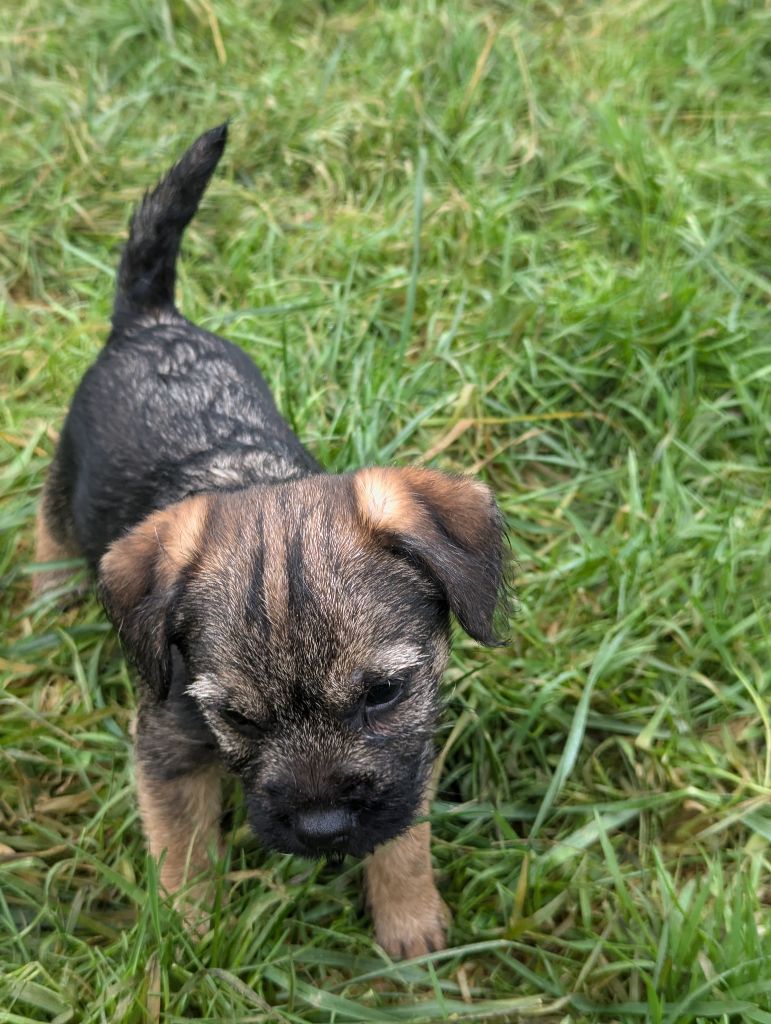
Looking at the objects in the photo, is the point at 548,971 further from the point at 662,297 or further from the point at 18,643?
the point at 662,297

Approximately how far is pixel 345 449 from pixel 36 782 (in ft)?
5.18

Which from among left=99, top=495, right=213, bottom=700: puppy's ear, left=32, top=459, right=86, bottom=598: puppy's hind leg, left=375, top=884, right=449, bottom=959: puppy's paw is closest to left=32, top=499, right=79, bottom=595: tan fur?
left=32, top=459, right=86, bottom=598: puppy's hind leg

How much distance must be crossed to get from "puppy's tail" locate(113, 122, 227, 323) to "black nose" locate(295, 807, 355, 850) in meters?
1.94

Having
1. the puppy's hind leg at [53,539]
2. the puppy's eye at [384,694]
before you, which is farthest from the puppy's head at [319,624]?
the puppy's hind leg at [53,539]

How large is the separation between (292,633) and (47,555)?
1.83 meters

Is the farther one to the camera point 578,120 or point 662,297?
point 578,120

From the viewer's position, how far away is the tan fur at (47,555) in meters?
3.58

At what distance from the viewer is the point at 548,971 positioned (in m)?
2.66

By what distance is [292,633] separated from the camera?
2.11m

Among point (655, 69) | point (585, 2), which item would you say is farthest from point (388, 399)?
point (585, 2)

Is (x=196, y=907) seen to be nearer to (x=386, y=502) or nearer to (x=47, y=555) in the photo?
(x=386, y=502)

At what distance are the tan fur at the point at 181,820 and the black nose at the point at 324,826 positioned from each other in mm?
589

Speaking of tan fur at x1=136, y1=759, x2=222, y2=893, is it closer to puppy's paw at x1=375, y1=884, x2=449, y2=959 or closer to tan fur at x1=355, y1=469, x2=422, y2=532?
puppy's paw at x1=375, y1=884, x2=449, y2=959

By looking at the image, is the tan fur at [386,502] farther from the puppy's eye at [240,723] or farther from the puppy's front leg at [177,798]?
the puppy's front leg at [177,798]
